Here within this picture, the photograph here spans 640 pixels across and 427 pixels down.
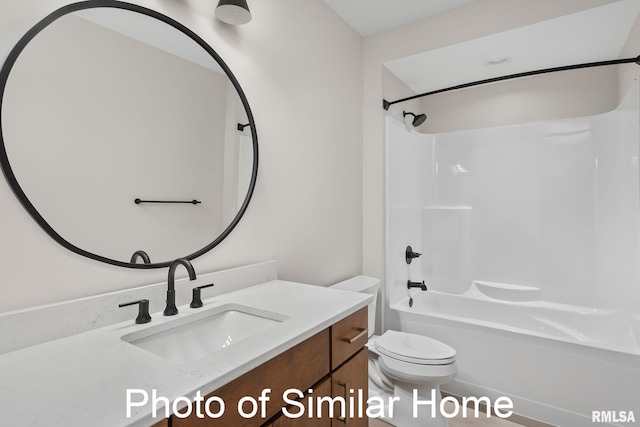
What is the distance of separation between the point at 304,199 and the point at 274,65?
2.54 ft

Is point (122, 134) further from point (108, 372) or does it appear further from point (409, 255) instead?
point (409, 255)

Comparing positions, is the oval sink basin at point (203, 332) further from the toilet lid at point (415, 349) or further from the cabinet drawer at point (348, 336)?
the toilet lid at point (415, 349)

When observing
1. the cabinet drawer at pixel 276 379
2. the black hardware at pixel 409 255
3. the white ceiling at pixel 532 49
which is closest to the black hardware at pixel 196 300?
the cabinet drawer at pixel 276 379

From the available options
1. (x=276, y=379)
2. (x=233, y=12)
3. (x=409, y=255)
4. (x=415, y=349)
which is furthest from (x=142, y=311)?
(x=409, y=255)

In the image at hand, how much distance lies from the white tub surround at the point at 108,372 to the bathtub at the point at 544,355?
4.83 ft

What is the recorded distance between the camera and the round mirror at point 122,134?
960 mm

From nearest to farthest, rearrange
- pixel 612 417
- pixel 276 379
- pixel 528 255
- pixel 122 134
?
pixel 276 379 → pixel 122 134 → pixel 612 417 → pixel 528 255

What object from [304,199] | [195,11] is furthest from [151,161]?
[304,199]

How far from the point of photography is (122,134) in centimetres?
116

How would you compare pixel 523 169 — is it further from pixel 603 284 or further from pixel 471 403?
pixel 471 403

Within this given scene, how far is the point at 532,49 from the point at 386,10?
1.13 metres

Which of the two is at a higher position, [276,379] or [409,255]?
[409,255]

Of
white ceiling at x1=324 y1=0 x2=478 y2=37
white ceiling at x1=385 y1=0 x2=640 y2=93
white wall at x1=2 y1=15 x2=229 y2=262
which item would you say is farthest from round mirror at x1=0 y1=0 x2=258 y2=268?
white ceiling at x1=385 y1=0 x2=640 y2=93

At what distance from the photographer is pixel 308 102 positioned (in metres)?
2.07
